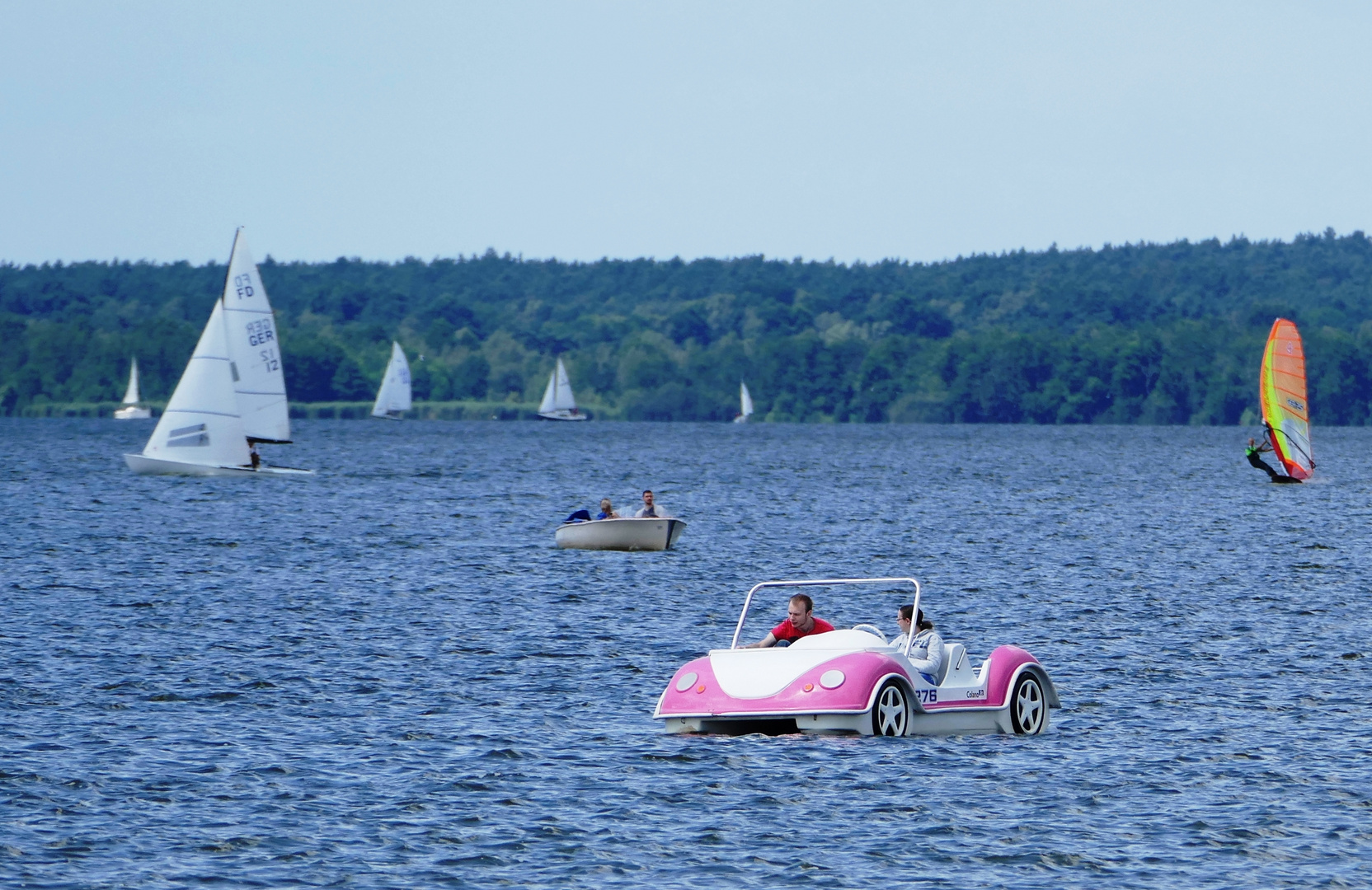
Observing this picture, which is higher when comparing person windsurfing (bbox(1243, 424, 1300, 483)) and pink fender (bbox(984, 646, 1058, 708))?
person windsurfing (bbox(1243, 424, 1300, 483))

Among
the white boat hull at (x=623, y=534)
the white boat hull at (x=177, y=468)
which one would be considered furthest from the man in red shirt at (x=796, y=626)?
the white boat hull at (x=177, y=468)

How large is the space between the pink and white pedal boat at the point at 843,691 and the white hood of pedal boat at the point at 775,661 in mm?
10

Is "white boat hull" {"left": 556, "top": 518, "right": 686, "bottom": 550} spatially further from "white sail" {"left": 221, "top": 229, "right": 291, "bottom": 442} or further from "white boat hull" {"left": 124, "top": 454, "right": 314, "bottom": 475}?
"white boat hull" {"left": 124, "top": 454, "right": 314, "bottom": 475}

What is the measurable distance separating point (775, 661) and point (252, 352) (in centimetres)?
6835

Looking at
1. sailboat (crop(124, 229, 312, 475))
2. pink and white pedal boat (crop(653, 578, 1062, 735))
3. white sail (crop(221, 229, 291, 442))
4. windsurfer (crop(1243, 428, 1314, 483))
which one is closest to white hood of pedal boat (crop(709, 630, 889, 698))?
pink and white pedal boat (crop(653, 578, 1062, 735))

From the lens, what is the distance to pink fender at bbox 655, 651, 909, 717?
2495cm

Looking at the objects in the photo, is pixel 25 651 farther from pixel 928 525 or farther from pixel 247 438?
pixel 247 438

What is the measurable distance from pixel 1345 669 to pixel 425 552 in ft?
110

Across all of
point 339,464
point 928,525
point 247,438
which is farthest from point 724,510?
point 339,464

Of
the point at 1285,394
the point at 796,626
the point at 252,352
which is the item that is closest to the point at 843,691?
the point at 796,626

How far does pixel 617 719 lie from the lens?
28859mm

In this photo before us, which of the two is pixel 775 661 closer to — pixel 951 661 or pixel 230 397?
pixel 951 661

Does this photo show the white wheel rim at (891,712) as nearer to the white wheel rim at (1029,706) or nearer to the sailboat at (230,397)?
the white wheel rim at (1029,706)

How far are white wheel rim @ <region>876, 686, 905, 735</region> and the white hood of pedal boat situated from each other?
0.61 metres
